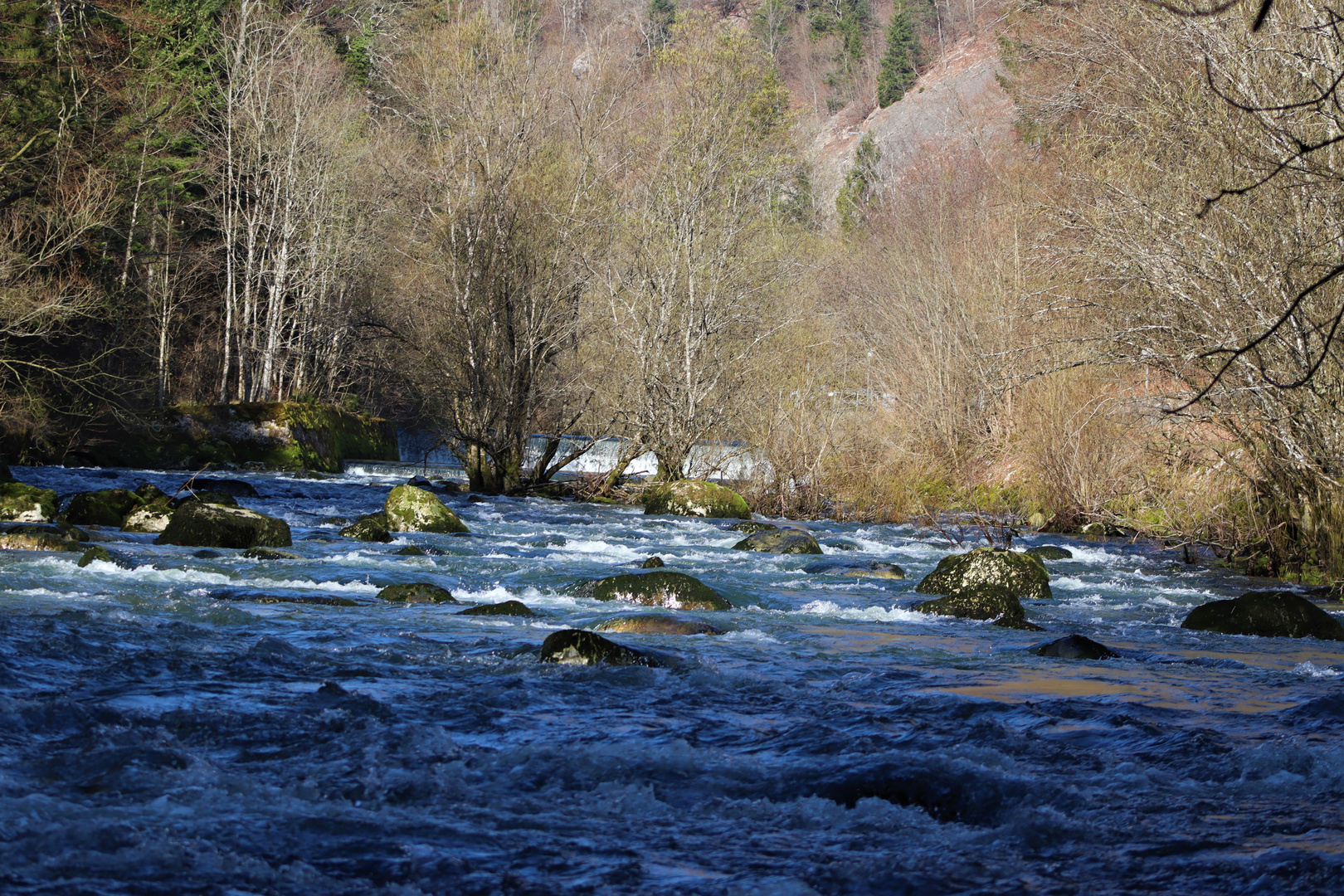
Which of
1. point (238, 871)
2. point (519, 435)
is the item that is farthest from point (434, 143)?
point (238, 871)

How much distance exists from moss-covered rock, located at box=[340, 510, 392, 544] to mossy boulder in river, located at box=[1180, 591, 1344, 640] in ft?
26.9

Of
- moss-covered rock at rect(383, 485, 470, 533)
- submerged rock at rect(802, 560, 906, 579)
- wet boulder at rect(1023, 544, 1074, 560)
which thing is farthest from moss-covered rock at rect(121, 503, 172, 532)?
wet boulder at rect(1023, 544, 1074, 560)

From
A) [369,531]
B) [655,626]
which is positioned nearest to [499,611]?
[655,626]

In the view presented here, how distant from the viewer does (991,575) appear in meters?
10.3

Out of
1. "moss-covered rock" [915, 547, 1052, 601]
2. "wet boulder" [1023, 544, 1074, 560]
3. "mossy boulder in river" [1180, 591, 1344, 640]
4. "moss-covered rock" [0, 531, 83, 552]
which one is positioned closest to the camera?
"mossy boulder in river" [1180, 591, 1344, 640]

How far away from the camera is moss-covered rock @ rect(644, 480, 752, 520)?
57.9 ft

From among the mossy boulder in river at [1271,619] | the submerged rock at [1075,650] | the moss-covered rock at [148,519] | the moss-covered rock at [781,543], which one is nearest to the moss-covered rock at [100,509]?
the moss-covered rock at [148,519]

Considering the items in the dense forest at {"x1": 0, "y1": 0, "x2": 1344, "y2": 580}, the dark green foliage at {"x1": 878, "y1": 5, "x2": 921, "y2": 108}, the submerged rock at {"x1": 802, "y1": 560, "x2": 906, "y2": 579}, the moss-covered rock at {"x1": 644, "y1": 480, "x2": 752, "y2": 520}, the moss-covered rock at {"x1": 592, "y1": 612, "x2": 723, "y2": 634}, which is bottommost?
the moss-covered rock at {"x1": 592, "y1": 612, "x2": 723, "y2": 634}

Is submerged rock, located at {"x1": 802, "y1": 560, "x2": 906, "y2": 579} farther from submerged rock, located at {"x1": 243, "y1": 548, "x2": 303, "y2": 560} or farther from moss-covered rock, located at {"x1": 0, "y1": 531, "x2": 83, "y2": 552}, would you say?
moss-covered rock, located at {"x1": 0, "y1": 531, "x2": 83, "y2": 552}

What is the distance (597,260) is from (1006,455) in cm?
752

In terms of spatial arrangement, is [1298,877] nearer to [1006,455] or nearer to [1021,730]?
[1021,730]

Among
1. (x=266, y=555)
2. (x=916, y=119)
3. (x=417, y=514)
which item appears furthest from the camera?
(x=916, y=119)

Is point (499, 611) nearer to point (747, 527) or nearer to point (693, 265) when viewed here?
point (747, 527)

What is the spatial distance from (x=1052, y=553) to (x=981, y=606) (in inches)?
184
